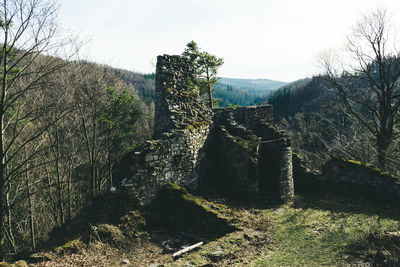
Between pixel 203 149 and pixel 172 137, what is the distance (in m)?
2.18

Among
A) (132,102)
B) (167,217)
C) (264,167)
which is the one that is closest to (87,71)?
(132,102)

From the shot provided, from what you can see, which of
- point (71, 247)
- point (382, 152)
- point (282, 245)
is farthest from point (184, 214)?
point (382, 152)

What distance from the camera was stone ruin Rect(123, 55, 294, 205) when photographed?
8680mm

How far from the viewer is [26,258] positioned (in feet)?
17.7

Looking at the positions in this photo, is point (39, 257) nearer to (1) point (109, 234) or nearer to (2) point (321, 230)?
(1) point (109, 234)

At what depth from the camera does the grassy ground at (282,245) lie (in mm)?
5777

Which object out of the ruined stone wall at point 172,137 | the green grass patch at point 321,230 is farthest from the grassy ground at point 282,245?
the ruined stone wall at point 172,137

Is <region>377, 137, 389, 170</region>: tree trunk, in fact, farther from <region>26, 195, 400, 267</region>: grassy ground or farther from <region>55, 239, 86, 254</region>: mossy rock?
<region>55, 239, 86, 254</region>: mossy rock

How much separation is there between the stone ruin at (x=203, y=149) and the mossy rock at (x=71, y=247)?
258 centimetres

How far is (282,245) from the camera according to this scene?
705 cm

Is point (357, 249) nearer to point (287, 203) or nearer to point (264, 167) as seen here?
point (287, 203)

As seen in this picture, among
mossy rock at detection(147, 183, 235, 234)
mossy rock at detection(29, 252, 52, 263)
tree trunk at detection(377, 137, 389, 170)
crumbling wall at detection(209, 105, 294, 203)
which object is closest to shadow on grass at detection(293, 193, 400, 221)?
crumbling wall at detection(209, 105, 294, 203)

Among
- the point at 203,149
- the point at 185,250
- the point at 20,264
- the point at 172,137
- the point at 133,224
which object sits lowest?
the point at 185,250

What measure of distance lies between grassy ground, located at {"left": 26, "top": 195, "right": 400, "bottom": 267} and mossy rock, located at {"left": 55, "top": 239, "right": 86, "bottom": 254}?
10 cm
